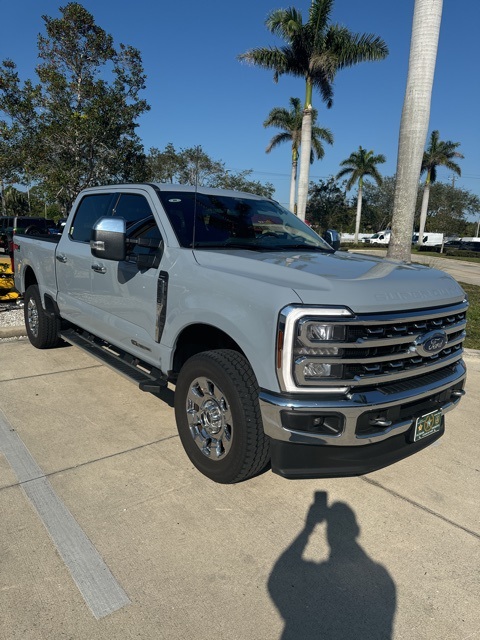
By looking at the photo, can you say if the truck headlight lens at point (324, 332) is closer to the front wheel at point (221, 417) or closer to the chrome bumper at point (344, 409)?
the chrome bumper at point (344, 409)

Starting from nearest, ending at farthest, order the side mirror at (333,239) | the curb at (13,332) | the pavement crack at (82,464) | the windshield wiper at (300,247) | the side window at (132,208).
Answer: the pavement crack at (82,464), the windshield wiper at (300,247), the side window at (132,208), the side mirror at (333,239), the curb at (13,332)

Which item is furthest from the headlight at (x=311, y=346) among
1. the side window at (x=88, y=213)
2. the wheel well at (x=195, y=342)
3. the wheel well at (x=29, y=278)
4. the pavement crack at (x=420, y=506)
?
the wheel well at (x=29, y=278)

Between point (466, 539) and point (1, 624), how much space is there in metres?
2.43

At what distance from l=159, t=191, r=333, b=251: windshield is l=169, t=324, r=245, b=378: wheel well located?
0.63m

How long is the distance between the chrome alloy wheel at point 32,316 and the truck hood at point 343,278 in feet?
11.8

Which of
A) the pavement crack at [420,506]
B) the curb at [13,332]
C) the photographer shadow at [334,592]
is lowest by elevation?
the photographer shadow at [334,592]

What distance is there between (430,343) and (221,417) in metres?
1.35

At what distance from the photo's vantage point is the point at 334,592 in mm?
2328

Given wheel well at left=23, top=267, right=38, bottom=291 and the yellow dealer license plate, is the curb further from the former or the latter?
the yellow dealer license plate

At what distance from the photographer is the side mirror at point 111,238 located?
347 centimetres

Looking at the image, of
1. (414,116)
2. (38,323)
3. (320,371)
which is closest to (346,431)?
(320,371)

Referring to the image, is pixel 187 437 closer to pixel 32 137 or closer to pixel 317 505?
pixel 317 505

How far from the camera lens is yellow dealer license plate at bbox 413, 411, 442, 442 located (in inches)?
113

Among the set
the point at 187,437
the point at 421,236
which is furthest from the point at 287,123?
the point at 187,437
